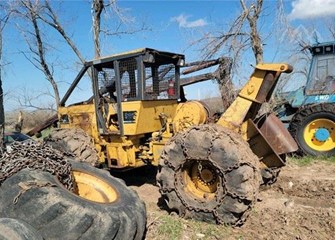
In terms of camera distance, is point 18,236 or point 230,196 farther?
point 230,196

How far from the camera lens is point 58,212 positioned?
3.39m

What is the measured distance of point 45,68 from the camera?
683 inches

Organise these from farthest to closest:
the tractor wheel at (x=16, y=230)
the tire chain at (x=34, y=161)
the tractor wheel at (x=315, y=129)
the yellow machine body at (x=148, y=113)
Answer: the tractor wheel at (x=315, y=129), the yellow machine body at (x=148, y=113), the tire chain at (x=34, y=161), the tractor wheel at (x=16, y=230)

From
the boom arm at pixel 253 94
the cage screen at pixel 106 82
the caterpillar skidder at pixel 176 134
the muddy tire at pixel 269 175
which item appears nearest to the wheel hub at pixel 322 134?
the muddy tire at pixel 269 175

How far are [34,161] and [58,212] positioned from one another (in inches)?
34.9

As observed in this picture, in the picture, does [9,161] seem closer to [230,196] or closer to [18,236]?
[18,236]

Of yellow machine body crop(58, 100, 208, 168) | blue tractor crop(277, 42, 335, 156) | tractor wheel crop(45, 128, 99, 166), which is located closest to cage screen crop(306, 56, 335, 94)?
blue tractor crop(277, 42, 335, 156)

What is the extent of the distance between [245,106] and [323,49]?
5459 mm

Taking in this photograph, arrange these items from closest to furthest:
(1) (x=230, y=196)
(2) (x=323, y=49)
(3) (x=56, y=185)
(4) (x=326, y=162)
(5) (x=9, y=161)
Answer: (3) (x=56, y=185), (5) (x=9, y=161), (1) (x=230, y=196), (4) (x=326, y=162), (2) (x=323, y=49)

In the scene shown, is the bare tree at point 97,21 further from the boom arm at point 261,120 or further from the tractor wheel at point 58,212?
the tractor wheel at point 58,212

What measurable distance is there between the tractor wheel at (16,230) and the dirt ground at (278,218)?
5.20 ft

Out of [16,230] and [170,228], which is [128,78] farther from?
[16,230]

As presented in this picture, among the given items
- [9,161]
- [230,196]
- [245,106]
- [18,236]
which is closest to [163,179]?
[230,196]

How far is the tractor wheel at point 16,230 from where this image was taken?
3051mm
